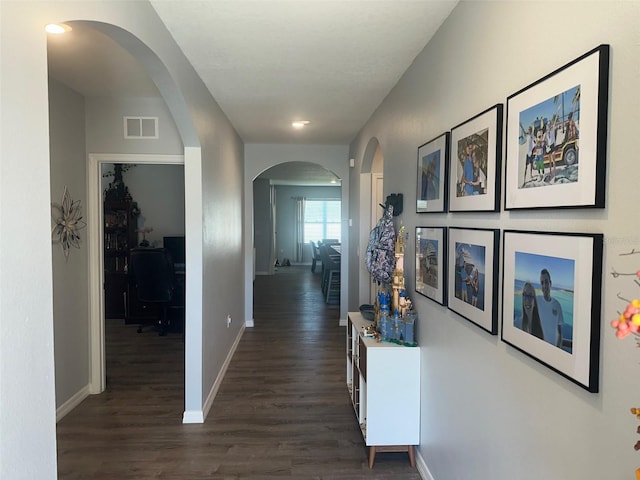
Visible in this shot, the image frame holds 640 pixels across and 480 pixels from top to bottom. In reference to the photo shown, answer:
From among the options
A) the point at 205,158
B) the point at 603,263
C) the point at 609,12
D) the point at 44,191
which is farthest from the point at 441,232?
the point at 205,158

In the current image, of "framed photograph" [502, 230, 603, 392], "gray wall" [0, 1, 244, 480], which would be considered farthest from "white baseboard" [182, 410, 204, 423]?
"framed photograph" [502, 230, 603, 392]

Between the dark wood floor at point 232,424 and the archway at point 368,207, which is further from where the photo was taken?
the archway at point 368,207

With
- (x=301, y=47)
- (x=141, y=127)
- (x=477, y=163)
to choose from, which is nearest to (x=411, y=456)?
(x=477, y=163)

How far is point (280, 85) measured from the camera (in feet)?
9.85

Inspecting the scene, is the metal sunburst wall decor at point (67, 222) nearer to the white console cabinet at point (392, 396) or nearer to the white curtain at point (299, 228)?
the white console cabinet at point (392, 396)

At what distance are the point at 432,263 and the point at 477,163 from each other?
662 millimetres

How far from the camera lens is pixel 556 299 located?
1.12m

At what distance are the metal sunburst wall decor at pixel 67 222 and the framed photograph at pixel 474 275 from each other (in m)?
2.74

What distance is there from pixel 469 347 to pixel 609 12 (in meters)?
1.26

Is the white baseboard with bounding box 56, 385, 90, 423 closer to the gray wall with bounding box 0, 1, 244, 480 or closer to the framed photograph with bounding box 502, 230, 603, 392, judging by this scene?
the gray wall with bounding box 0, 1, 244, 480

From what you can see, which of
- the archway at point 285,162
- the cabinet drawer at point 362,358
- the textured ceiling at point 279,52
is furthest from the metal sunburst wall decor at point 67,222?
the archway at point 285,162

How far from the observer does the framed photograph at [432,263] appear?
1.96 metres

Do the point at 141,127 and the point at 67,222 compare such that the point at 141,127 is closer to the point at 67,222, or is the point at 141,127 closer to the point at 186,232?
the point at 67,222

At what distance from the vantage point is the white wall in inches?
36.3
